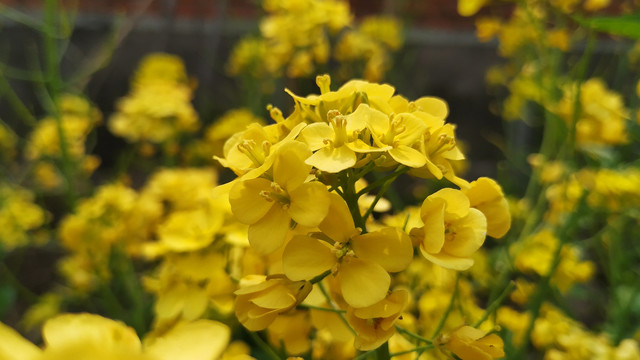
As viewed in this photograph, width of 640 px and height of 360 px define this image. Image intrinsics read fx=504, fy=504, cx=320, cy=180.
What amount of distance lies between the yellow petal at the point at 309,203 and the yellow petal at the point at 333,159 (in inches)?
0.7

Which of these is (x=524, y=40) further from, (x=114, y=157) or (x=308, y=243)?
(x=114, y=157)

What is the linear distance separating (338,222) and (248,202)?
0.23ft

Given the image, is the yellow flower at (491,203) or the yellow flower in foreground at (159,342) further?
the yellow flower at (491,203)

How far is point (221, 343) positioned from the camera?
0.27 m

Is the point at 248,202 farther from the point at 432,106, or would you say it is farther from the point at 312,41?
the point at 312,41

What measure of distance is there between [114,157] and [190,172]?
938mm

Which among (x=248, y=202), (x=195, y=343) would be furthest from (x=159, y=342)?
(x=248, y=202)

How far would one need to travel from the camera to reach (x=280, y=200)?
37 centimetres

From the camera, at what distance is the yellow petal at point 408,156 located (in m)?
0.35

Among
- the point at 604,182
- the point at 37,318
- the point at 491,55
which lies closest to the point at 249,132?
the point at 604,182

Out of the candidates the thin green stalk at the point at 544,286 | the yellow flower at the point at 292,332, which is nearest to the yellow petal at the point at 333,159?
the yellow flower at the point at 292,332

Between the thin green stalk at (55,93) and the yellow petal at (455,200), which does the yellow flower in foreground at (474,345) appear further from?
the thin green stalk at (55,93)

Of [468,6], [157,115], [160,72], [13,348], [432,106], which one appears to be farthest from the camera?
[160,72]

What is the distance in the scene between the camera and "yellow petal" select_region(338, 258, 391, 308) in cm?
34
